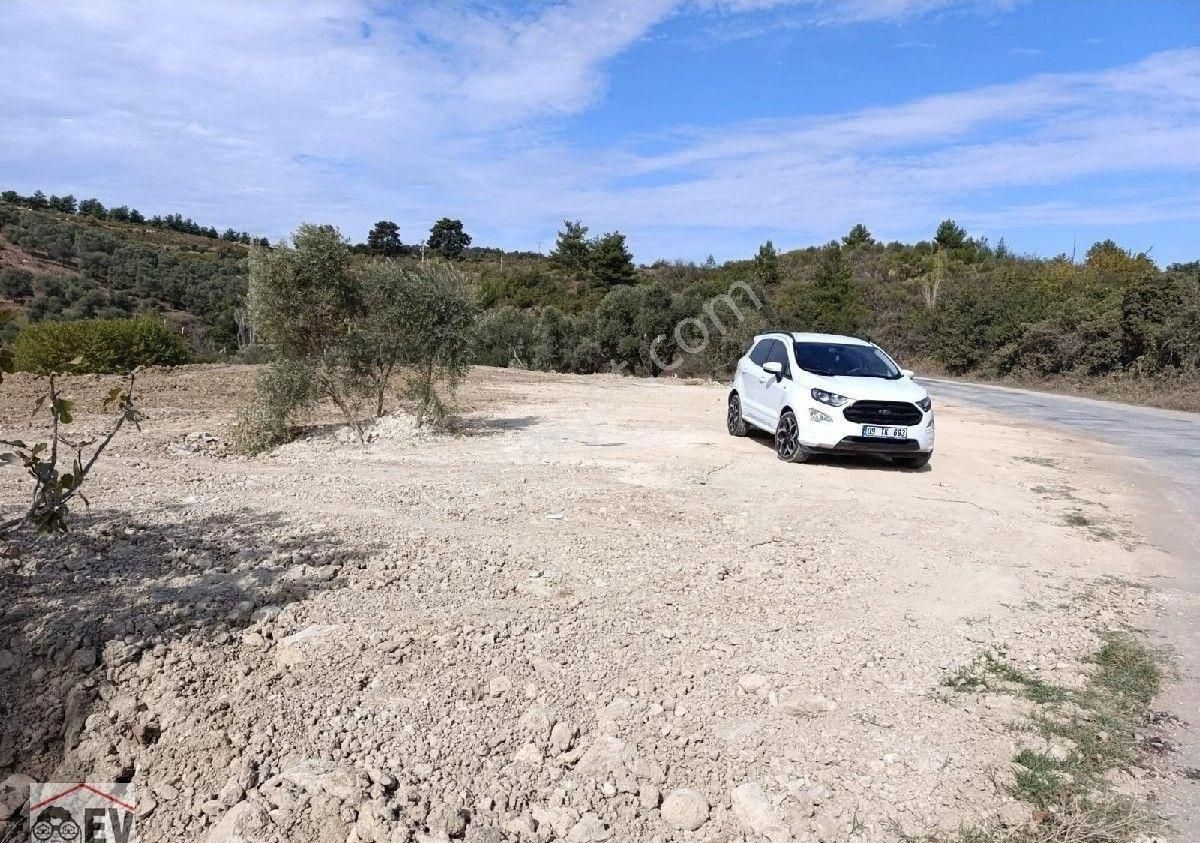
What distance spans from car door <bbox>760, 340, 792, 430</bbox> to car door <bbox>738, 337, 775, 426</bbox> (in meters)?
0.12

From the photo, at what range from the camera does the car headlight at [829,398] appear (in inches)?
374

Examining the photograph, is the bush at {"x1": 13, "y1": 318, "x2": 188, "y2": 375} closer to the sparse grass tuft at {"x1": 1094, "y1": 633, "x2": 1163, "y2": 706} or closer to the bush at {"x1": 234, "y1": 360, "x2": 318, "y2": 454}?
the bush at {"x1": 234, "y1": 360, "x2": 318, "y2": 454}

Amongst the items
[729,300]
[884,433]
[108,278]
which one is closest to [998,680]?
[884,433]

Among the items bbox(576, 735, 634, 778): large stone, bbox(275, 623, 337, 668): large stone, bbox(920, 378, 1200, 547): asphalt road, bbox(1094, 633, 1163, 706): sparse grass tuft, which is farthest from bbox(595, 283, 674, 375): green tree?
bbox(576, 735, 634, 778): large stone

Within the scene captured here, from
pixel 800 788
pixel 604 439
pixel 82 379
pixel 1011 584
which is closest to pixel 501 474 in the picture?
pixel 604 439

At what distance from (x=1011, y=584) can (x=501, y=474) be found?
5.18 m

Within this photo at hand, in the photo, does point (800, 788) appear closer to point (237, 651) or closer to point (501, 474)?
point (237, 651)

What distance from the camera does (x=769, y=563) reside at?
5.88 metres

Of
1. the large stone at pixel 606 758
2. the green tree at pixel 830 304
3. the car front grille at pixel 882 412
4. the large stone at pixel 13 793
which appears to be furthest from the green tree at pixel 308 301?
the green tree at pixel 830 304

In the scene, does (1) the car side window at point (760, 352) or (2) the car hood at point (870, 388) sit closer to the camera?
(2) the car hood at point (870, 388)

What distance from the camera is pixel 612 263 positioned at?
5553 centimetres

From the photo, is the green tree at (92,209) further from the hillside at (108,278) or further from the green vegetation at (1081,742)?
the green vegetation at (1081,742)

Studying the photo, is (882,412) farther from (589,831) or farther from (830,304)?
(830,304)
